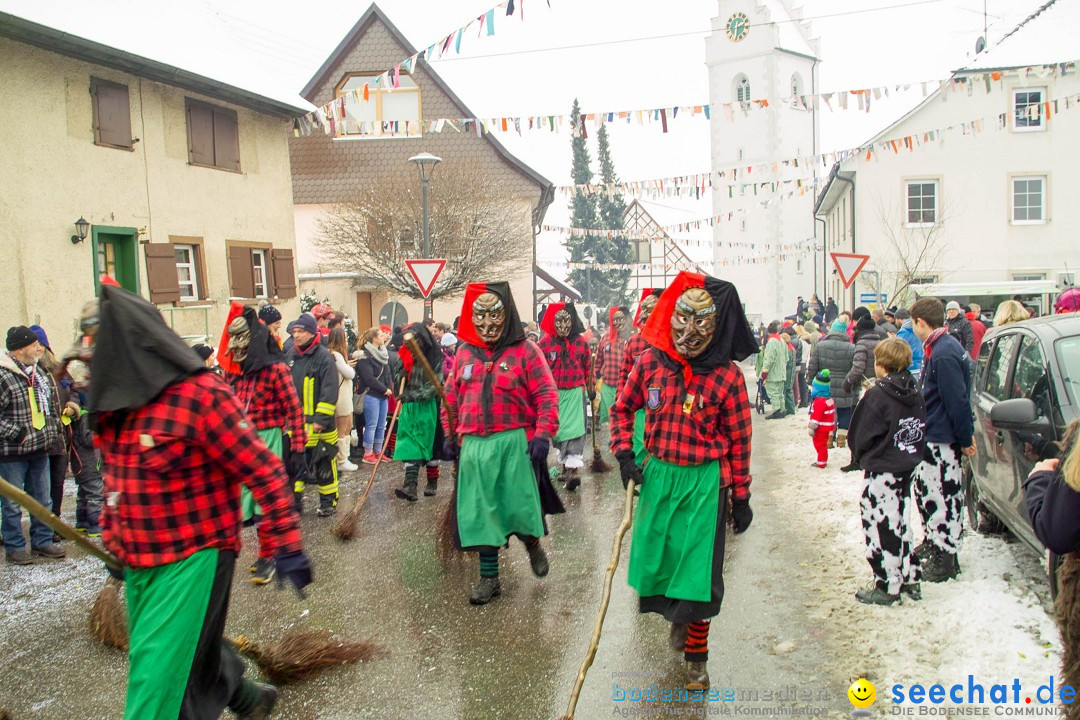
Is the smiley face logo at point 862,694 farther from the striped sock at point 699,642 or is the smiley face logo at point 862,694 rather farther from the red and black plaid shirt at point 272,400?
the red and black plaid shirt at point 272,400

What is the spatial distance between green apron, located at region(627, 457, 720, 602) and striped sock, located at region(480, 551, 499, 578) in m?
1.40

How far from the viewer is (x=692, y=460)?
14.8 feet

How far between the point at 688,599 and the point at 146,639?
245 centimetres

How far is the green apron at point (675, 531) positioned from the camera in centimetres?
443

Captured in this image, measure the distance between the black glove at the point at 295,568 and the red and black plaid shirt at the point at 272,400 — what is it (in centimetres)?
356

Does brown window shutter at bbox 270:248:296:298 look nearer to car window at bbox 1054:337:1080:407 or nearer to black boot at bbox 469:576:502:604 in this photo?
black boot at bbox 469:576:502:604

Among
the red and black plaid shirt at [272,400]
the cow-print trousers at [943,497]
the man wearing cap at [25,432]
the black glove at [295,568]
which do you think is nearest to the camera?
the black glove at [295,568]

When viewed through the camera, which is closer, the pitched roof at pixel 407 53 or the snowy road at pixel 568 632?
the snowy road at pixel 568 632

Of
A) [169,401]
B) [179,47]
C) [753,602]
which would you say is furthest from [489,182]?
[169,401]

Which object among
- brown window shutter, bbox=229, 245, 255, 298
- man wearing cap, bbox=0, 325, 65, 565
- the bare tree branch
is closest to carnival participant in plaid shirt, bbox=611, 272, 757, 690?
man wearing cap, bbox=0, 325, 65, 565

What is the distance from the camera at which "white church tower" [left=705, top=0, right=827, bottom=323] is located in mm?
48969

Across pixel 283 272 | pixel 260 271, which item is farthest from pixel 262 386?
pixel 283 272

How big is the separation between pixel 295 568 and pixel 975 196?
94.9ft

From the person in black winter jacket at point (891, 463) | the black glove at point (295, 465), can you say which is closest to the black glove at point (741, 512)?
the person in black winter jacket at point (891, 463)
